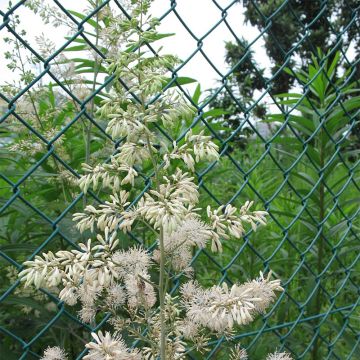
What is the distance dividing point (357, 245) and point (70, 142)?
1.38m

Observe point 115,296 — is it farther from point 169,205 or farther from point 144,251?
point 169,205

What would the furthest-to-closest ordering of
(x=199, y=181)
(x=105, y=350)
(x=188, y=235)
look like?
1. (x=199, y=181)
2. (x=188, y=235)
3. (x=105, y=350)

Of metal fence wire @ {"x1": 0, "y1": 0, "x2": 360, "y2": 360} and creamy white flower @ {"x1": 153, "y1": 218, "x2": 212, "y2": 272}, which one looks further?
metal fence wire @ {"x1": 0, "y1": 0, "x2": 360, "y2": 360}

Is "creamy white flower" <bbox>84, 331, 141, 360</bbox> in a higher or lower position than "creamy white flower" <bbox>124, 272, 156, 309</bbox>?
lower

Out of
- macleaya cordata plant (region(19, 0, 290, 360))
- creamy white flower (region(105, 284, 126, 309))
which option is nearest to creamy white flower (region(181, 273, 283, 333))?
macleaya cordata plant (region(19, 0, 290, 360))

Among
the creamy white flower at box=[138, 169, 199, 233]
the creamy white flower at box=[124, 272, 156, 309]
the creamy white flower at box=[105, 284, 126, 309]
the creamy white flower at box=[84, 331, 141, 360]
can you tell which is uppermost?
the creamy white flower at box=[138, 169, 199, 233]

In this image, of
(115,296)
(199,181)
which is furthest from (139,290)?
(199,181)

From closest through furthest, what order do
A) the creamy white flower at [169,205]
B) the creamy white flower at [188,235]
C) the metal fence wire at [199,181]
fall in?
the creamy white flower at [169,205]
the creamy white flower at [188,235]
the metal fence wire at [199,181]

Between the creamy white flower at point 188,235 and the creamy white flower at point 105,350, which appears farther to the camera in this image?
the creamy white flower at point 188,235

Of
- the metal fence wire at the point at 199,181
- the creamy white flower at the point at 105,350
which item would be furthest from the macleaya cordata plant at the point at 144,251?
the metal fence wire at the point at 199,181

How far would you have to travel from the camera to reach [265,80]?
214cm

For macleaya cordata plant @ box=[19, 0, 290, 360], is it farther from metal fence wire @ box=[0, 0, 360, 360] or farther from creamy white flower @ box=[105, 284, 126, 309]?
metal fence wire @ box=[0, 0, 360, 360]

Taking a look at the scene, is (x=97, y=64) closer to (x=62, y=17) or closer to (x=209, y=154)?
(x=62, y=17)

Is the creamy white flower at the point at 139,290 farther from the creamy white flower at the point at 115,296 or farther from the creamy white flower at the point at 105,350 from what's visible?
the creamy white flower at the point at 105,350
